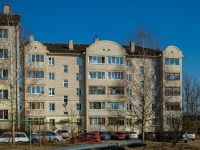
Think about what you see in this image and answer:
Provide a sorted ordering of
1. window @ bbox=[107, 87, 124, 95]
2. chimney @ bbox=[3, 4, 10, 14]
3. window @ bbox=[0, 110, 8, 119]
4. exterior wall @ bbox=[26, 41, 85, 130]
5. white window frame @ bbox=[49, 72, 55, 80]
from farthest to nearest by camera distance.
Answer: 1. window @ bbox=[107, 87, 124, 95]
2. white window frame @ bbox=[49, 72, 55, 80]
3. exterior wall @ bbox=[26, 41, 85, 130]
4. window @ bbox=[0, 110, 8, 119]
5. chimney @ bbox=[3, 4, 10, 14]

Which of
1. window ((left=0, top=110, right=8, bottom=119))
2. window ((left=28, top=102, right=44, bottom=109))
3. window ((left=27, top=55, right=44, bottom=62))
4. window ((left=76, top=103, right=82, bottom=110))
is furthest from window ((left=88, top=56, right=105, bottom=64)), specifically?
window ((left=0, top=110, right=8, bottom=119))

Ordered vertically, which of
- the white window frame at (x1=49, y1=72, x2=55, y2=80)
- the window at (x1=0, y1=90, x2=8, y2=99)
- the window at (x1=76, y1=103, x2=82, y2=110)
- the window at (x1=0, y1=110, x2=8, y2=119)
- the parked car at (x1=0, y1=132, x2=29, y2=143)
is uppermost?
the white window frame at (x1=49, y1=72, x2=55, y2=80)

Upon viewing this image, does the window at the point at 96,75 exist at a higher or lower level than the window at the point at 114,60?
lower

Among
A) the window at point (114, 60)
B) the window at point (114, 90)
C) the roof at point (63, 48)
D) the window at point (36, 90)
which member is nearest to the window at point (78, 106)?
the window at point (114, 90)

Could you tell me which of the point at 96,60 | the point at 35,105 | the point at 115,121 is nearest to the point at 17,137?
the point at 35,105

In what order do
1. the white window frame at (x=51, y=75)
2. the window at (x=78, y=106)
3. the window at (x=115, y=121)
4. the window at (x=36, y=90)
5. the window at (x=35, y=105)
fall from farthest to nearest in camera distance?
the window at (x=78, y=106)
the white window frame at (x=51, y=75)
the window at (x=115, y=121)
the window at (x=36, y=90)
the window at (x=35, y=105)

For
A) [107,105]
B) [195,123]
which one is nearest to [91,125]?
[107,105]

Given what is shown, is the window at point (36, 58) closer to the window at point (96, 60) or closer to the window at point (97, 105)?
the window at point (96, 60)

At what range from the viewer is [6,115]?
54.3 metres

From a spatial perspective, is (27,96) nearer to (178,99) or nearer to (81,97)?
(81,97)

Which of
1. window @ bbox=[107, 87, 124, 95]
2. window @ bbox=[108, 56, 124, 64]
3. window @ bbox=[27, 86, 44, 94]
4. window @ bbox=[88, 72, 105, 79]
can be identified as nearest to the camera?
window @ bbox=[27, 86, 44, 94]

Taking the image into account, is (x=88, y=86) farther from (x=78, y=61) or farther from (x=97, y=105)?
(x=78, y=61)

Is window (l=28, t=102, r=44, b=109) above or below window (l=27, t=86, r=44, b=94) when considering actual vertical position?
below

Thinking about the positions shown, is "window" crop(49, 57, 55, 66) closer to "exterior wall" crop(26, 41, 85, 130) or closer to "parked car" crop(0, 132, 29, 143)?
"exterior wall" crop(26, 41, 85, 130)
